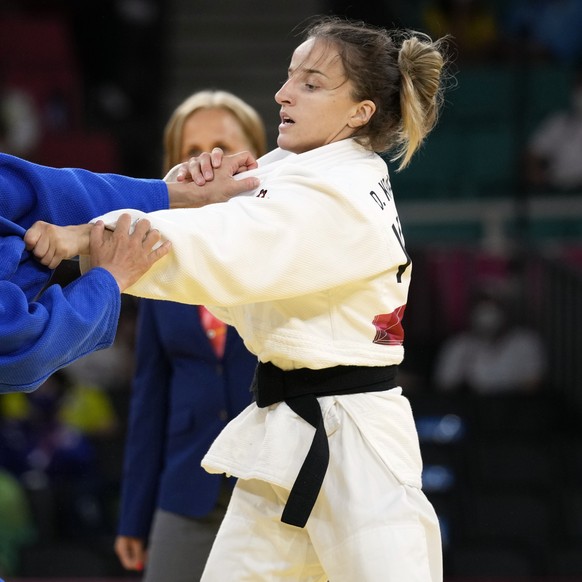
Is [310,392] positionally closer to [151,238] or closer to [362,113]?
[151,238]

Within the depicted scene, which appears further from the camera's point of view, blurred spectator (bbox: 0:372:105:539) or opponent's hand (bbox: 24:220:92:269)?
blurred spectator (bbox: 0:372:105:539)

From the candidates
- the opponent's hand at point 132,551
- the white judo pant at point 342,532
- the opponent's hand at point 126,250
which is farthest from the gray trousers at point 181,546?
the opponent's hand at point 126,250

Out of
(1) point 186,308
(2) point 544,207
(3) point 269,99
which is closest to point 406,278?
(1) point 186,308

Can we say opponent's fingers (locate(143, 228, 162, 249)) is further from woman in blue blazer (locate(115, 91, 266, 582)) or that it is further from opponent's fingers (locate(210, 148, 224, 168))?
woman in blue blazer (locate(115, 91, 266, 582))

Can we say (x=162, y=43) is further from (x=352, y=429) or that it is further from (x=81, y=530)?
(x=352, y=429)

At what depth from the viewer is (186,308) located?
3309 mm

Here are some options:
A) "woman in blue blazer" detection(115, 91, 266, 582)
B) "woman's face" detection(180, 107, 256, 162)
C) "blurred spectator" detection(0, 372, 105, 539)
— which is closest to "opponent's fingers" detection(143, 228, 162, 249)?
"woman in blue blazer" detection(115, 91, 266, 582)

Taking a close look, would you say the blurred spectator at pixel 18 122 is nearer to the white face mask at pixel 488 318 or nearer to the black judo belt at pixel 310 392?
the white face mask at pixel 488 318

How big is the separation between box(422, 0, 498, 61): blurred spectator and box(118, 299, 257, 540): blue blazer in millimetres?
6664

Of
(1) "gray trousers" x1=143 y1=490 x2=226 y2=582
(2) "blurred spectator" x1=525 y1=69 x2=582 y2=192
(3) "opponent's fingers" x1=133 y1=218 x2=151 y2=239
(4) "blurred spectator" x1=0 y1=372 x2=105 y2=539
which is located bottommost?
(4) "blurred spectator" x1=0 y1=372 x2=105 y2=539

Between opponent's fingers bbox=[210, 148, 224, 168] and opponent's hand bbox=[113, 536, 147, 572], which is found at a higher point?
opponent's fingers bbox=[210, 148, 224, 168]

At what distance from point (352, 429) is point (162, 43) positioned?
8.18 metres

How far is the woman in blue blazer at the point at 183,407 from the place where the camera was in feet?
10.5

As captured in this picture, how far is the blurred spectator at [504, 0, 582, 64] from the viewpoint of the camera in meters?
9.49
